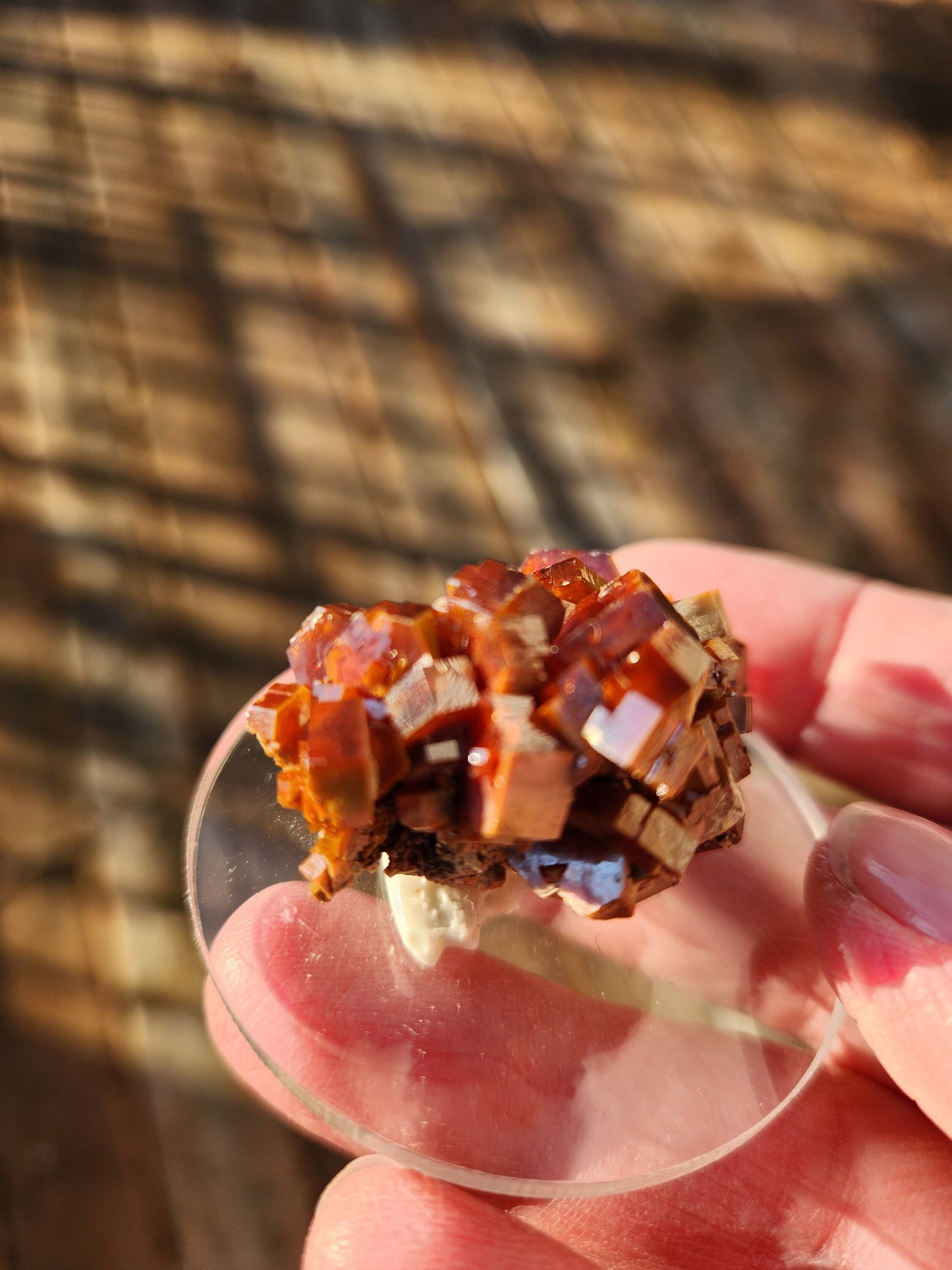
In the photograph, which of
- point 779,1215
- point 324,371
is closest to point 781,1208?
point 779,1215

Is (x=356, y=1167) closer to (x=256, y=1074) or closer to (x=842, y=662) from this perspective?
(x=256, y=1074)

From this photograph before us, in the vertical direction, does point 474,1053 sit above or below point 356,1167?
above

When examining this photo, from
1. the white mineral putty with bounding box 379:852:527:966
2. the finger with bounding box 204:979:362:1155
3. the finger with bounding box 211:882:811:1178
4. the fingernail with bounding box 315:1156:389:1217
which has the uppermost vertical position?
the white mineral putty with bounding box 379:852:527:966

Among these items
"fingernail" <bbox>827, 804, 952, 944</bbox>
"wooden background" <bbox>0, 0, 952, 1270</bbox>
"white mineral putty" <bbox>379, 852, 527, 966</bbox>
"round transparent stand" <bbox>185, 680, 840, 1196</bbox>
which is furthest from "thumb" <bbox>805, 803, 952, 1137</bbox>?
"wooden background" <bbox>0, 0, 952, 1270</bbox>

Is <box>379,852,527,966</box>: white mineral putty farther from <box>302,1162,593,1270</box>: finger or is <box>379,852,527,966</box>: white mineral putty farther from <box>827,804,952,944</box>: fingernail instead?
<box>827,804,952,944</box>: fingernail

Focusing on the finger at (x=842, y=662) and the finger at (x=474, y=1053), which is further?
the finger at (x=842, y=662)

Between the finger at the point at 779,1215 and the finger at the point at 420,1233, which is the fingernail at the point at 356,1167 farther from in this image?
the finger at the point at 779,1215

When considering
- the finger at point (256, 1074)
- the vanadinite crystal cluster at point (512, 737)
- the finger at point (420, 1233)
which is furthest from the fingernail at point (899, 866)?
the finger at point (256, 1074)
